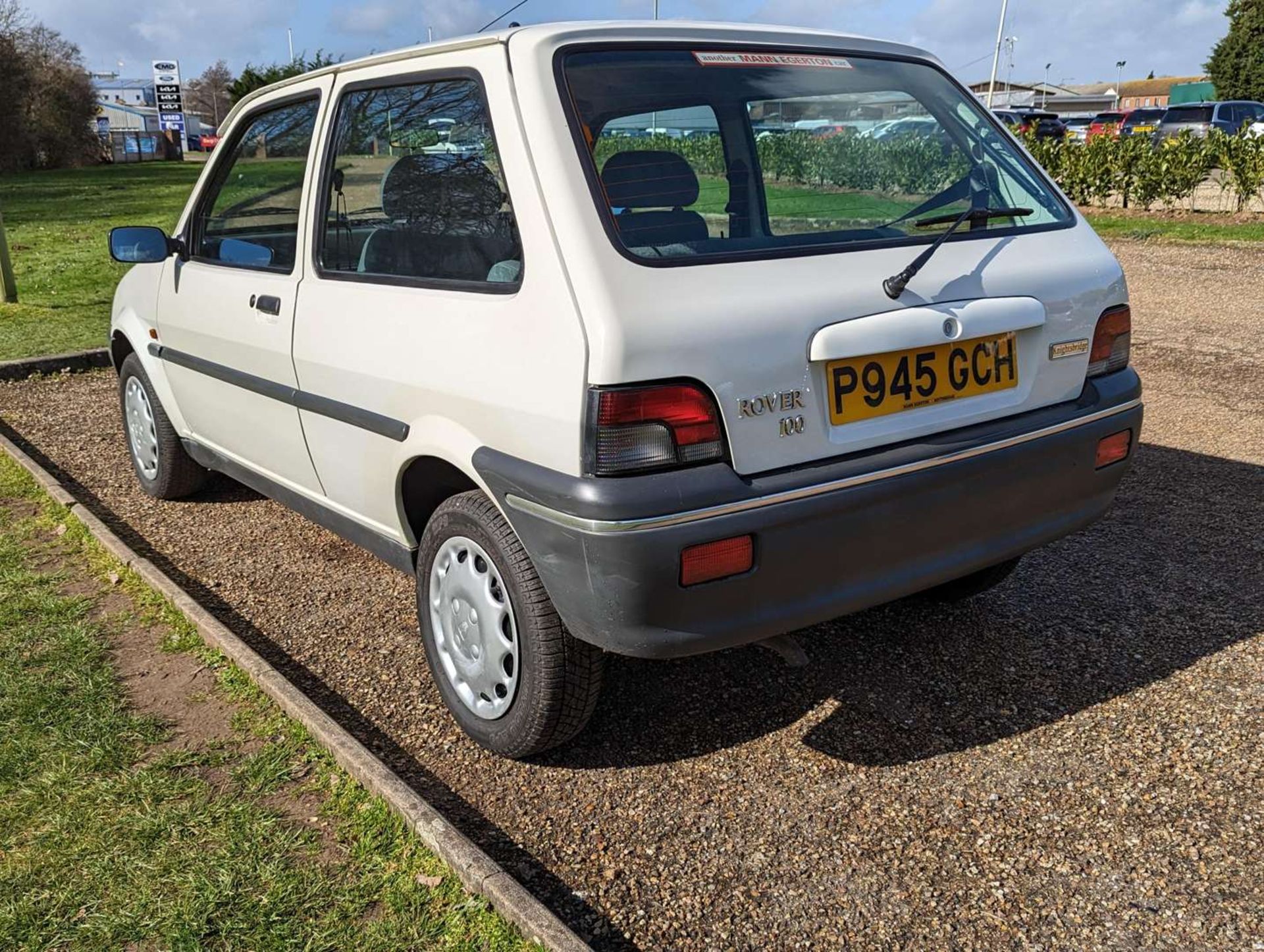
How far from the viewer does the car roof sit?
2816mm

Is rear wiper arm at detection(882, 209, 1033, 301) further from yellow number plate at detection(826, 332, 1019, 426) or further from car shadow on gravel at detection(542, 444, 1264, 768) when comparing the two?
car shadow on gravel at detection(542, 444, 1264, 768)

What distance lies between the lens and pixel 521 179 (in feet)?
8.70

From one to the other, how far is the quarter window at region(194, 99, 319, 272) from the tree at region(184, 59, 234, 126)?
354ft

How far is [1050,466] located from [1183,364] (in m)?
5.47

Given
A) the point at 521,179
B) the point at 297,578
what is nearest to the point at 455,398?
the point at 521,179

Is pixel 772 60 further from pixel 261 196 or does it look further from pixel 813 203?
pixel 261 196

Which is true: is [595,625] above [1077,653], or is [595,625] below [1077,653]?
above

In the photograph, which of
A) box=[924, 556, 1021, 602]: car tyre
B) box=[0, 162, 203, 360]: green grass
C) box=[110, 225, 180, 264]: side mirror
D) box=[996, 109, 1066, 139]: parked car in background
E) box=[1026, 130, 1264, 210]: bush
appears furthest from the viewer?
box=[996, 109, 1066, 139]: parked car in background

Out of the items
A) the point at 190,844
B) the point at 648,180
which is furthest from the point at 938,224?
the point at 190,844

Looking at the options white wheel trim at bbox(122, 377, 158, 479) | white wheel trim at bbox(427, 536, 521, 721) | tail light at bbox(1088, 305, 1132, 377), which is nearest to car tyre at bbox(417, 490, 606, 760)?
white wheel trim at bbox(427, 536, 521, 721)

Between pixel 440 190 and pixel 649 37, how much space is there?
718 mm

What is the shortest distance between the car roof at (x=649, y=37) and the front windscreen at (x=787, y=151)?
0.05 m

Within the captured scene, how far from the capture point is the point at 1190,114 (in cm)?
2784

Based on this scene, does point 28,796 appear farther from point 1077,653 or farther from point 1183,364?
point 1183,364
